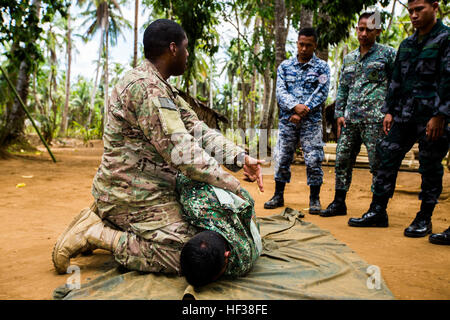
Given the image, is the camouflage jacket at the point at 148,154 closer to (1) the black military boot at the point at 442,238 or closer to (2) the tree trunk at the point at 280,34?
(1) the black military boot at the point at 442,238

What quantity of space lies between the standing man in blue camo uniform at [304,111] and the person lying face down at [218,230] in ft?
6.46

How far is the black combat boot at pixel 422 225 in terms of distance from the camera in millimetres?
2986

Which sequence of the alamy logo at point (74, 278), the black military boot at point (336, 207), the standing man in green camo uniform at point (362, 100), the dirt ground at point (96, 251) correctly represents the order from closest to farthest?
the alamy logo at point (74, 278), the dirt ground at point (96, 251), the standing man in green camo uniform at point (362, 100), the black military boot at point (336, 207)

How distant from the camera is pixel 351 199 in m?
5.02

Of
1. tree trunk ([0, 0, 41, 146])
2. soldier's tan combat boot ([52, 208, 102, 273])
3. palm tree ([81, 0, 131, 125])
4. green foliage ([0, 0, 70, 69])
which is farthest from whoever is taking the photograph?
palm tree ([81, 0, 131, 125])

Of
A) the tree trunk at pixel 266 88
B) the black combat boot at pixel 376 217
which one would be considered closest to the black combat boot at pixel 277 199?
the black combat boot at pixel 376 217

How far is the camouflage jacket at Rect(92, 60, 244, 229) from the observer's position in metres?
1.97

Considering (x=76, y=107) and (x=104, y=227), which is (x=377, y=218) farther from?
(x=76, y=107)

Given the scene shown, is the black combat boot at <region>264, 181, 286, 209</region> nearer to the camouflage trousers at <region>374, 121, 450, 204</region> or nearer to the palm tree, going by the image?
the camouflage trousers at <region>374, 121, 450, 204</region>

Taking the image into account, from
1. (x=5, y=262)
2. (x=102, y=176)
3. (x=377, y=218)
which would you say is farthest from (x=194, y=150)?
(x=377, y=218)

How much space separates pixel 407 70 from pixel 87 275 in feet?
9.78

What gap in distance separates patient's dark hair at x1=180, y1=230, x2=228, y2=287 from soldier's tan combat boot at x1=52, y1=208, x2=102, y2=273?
2.45 ft

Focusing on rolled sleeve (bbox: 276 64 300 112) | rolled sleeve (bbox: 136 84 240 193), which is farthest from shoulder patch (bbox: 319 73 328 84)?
rolled sleeve (bbox: 136 84 240 193)

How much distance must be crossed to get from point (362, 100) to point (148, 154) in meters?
2.44
